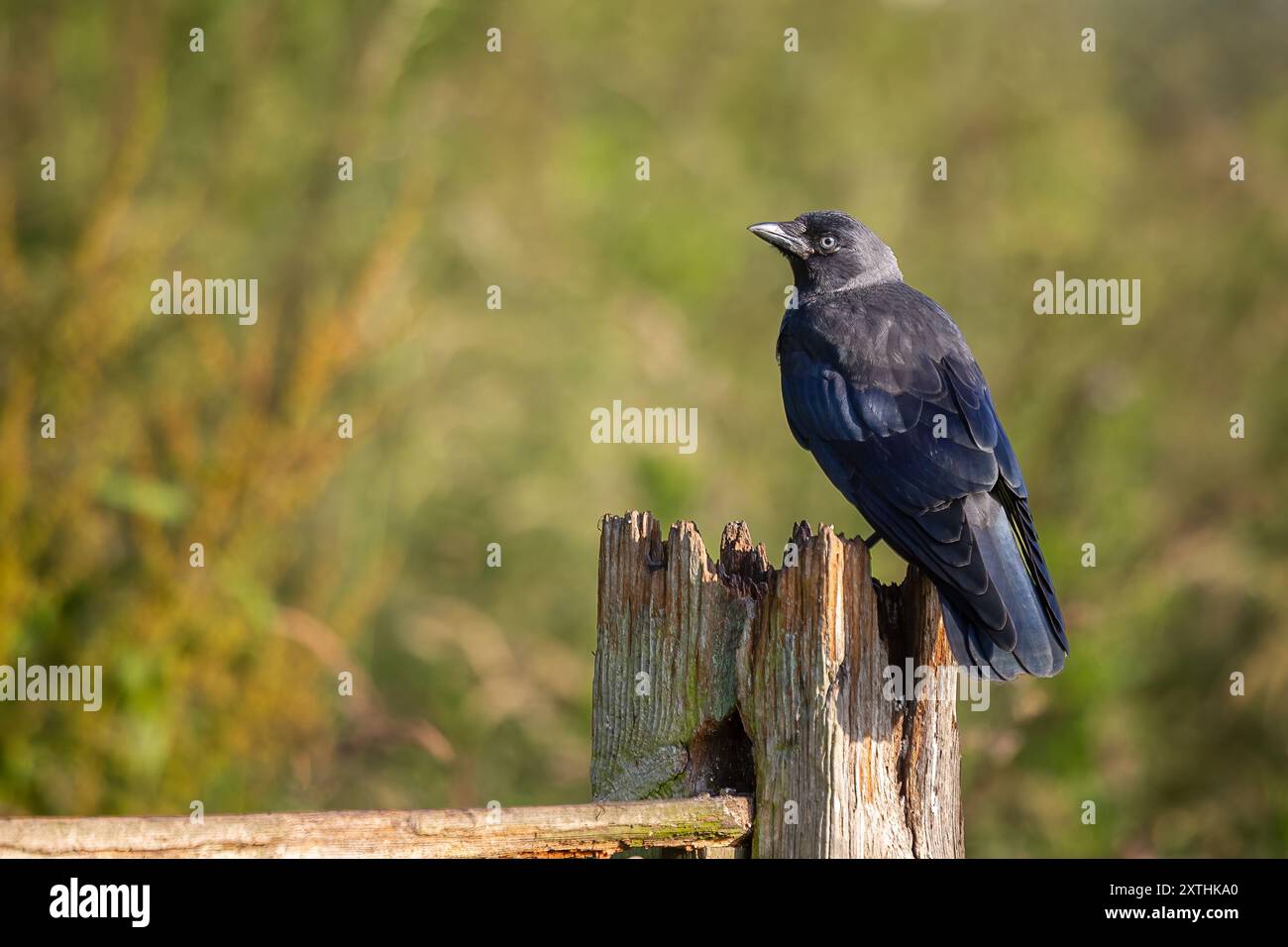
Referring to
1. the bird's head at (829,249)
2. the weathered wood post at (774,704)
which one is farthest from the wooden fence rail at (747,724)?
the bird's head at (829,249)

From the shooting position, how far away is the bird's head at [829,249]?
4.96 metres

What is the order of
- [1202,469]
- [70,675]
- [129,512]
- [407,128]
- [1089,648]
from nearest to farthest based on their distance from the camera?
[70,675], [129,512], [1089,648], [407,128], [1202,469]

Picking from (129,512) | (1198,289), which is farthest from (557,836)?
(1198,289)

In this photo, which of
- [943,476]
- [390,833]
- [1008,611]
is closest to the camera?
[390,833]

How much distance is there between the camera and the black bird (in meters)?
3.15

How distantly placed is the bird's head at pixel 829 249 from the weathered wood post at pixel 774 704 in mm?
2252

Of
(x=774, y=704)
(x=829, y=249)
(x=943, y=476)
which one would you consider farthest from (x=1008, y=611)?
(x=829, y=249)

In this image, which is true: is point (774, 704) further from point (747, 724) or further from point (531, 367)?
point (531, 367)

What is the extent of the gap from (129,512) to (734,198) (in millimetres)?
3730

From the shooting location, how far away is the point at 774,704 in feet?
8.63

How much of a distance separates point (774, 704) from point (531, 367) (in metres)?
4.21

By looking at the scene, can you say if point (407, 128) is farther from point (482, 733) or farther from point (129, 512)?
point (482, 733)

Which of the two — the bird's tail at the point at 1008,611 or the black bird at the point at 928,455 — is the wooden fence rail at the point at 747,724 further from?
the black bird at the point at 928,455

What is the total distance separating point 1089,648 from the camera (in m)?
5.24
